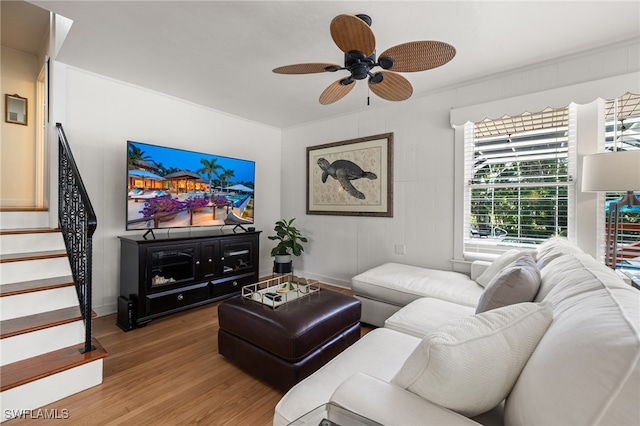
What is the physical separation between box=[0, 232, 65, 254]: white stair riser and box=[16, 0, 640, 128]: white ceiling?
1649 mm

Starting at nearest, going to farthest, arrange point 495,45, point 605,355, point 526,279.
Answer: point 605,355 → point 526,279 → point 495,45

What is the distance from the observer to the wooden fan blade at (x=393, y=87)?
2.07 metres

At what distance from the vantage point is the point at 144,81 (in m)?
3.08

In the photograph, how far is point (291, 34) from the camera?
2189mm

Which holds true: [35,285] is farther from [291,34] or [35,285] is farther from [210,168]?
[291,34]

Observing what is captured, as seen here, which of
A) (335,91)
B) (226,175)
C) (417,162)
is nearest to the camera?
(335,91)

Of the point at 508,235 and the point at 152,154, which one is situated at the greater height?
the point at 152,154

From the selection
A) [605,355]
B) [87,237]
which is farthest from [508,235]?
[87,237]

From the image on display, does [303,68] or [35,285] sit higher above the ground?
[303,68]

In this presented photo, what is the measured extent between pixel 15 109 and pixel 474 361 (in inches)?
200

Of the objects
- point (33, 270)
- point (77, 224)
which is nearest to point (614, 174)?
point (77, 224)

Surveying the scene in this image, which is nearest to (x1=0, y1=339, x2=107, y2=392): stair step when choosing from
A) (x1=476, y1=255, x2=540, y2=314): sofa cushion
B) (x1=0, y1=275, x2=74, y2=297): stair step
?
(x1=0, y1=275, x2=74, y2=297): stair step

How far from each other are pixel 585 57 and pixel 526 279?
2402 millimetres

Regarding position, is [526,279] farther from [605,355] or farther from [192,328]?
[192,328]
